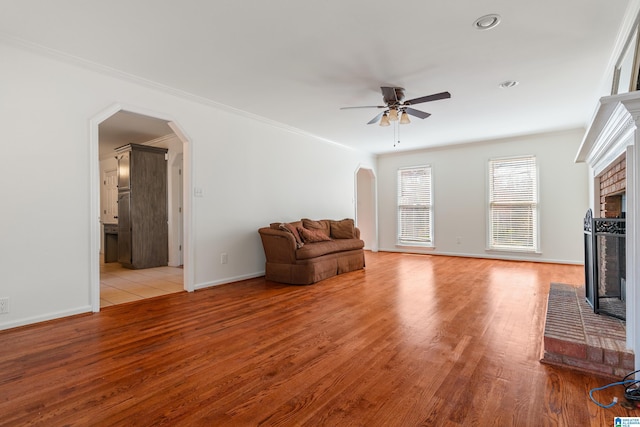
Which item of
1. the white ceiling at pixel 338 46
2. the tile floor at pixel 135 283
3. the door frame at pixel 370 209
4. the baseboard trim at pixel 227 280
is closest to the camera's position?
the white ceiling at pixel 338 46

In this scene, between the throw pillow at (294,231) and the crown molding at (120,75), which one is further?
the throw pillow at (294,231)

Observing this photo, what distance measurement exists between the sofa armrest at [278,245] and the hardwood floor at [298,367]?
973 millimetres


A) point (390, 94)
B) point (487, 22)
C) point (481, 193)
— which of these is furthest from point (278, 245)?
point (481, 193)

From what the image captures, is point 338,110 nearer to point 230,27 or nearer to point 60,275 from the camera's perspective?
point 230,27

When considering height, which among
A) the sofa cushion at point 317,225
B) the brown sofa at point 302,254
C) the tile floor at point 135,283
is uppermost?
the sofa cushion at point 317,225

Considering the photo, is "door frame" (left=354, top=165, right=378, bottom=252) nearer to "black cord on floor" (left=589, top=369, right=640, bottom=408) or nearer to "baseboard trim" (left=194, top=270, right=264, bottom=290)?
"baseboard trim" (left=194, top=270, right=264, bottom=290)

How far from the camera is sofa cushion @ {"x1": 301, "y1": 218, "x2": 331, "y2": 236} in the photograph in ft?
18.3

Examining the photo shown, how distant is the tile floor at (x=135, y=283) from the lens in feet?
13.1

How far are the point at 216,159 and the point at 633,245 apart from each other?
14.3 ft

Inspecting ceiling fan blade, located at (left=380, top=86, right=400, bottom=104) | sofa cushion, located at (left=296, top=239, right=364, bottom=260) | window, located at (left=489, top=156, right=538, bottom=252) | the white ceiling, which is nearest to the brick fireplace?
the white ceiling

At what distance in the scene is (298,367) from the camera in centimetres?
211

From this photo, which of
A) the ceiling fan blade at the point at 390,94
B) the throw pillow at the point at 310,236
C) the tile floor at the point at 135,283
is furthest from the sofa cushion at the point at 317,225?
→ the ceiling fan blade at the point at 390,94

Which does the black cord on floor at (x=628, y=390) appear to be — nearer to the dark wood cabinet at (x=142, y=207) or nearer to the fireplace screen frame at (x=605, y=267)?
the fireplace screen frame at (x=605, y=267)

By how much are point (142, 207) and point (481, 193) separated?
22.5 feet
